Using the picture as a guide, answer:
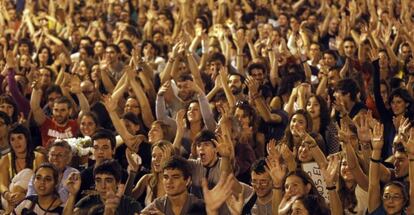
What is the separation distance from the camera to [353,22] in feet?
48.3

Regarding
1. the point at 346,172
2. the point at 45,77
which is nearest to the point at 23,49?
the point at 45,77

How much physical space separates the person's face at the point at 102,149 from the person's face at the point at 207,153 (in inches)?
36.1

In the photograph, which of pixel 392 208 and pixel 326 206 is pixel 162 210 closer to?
pixel 326 206

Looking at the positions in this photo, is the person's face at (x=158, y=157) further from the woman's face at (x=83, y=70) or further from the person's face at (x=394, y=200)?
the woman's face at (x=83, y=70)

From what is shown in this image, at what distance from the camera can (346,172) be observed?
770 cm

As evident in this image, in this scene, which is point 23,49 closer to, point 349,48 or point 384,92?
point 349,48

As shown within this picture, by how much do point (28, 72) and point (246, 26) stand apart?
335cm

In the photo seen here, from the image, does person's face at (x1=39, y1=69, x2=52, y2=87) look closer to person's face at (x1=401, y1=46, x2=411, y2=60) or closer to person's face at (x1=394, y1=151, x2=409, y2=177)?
person's face at (x1=401, y1=46, x2=411, y2=60)

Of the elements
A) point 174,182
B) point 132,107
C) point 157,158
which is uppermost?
point 132,107

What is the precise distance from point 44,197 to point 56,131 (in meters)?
2.26

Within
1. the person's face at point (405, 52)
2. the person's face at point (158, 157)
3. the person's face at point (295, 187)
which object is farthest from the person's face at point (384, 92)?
the person's face at point (295, 187)

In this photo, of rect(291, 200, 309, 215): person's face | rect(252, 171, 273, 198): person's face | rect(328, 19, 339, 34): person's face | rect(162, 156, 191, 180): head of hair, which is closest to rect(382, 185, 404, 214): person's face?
rect(291, 200, 309, 215): person's face

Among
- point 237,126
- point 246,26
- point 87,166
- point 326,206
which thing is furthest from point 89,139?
point 246,26

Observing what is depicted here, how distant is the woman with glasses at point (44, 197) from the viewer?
7586mm
